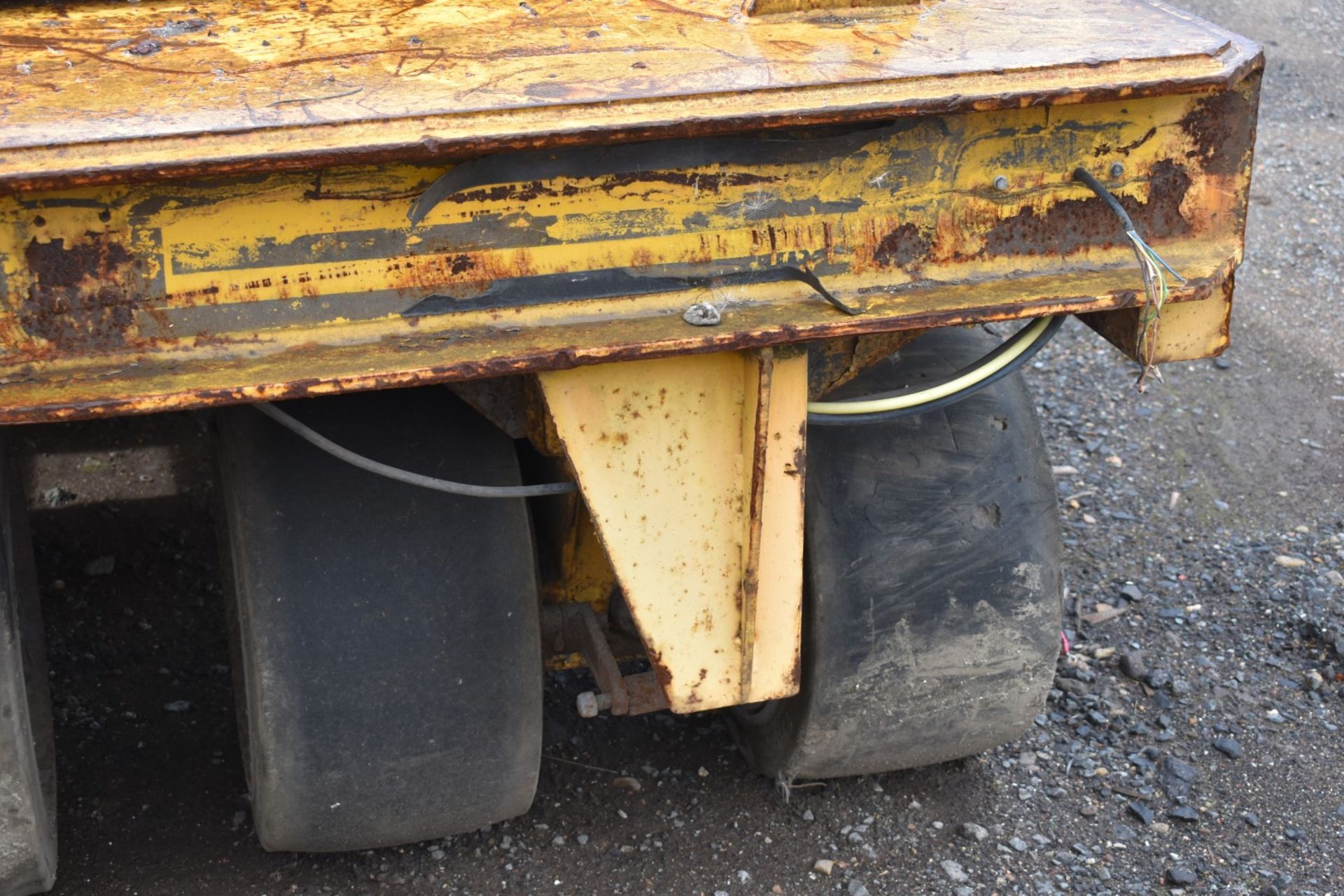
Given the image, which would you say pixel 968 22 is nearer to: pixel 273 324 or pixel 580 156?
pixel 580 156

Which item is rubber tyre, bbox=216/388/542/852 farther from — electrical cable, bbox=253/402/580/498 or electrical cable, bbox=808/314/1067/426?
electrical cable, bbox=808/314/1067/426

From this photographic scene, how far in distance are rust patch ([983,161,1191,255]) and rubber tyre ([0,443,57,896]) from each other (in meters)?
1.43

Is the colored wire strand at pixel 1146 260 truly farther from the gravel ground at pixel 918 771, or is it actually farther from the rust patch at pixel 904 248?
the gravel ground at pixel 918 771

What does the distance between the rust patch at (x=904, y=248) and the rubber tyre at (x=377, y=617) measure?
63 centimetres

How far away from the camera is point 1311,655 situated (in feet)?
10.1

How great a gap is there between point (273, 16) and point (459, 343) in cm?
75

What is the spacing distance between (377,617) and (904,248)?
3.00 feet

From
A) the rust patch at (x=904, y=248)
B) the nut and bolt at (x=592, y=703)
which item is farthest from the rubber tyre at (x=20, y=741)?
the rust patch at (x=904, y=248)

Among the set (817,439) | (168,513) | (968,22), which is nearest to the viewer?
(968,22)

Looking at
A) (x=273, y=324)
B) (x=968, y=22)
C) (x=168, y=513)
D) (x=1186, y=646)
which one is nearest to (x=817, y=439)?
(x=968, y=22)

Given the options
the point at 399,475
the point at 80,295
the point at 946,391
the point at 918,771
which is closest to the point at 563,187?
the point at 399,475

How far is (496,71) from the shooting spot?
73.0 inches

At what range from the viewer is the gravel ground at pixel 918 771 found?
2479 mm

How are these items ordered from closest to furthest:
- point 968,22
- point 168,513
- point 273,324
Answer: point 273,324
point 968,22
point 168,513
